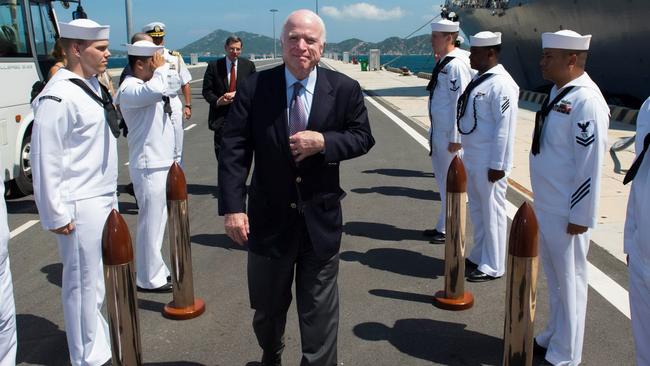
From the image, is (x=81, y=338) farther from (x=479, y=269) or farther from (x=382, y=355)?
(x=479, y=269)

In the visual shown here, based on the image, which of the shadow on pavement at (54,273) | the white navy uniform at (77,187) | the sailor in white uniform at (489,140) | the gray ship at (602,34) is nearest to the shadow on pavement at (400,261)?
the sailor in white uniform at (489,140)

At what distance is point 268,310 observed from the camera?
3.39 m

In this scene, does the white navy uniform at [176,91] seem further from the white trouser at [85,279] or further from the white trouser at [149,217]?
the white trouser at [85,279]

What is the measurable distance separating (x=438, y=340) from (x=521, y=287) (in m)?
1.38

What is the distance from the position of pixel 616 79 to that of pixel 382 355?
17791mm

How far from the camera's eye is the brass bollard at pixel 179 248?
4.34 m

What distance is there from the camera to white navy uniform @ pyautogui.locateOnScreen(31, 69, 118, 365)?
323 centimetres

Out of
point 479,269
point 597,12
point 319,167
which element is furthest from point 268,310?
point 597,12

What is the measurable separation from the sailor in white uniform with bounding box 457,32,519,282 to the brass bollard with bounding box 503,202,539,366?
2.13m

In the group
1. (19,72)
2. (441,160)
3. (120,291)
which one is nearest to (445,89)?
(441,160)

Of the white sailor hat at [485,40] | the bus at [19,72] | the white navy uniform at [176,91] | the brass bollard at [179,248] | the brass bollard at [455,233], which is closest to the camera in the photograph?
the brass bollard at [179,248]

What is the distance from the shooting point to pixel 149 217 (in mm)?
4902

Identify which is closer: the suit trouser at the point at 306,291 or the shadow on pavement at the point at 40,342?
the suit trouser at the point at 306,291

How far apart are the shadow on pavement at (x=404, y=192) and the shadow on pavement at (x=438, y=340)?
13.5 feet
